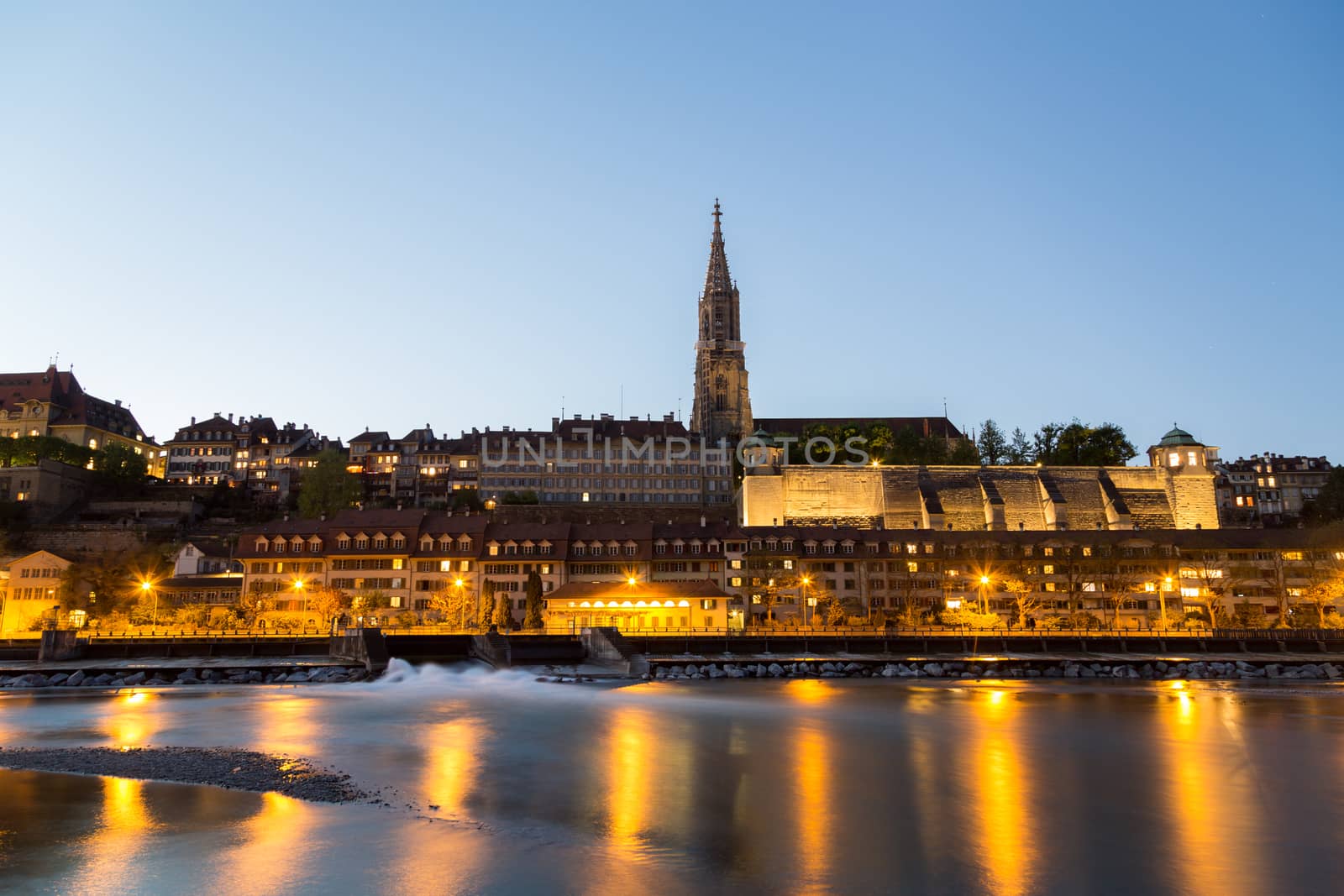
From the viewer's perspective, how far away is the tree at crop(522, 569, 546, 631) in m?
70.8

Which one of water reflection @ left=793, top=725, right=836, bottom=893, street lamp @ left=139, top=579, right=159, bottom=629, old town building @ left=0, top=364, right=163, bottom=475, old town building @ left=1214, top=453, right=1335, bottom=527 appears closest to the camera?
water reflection @ left=793, top=725, right=836, bottom=893

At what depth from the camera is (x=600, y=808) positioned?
2547 cm

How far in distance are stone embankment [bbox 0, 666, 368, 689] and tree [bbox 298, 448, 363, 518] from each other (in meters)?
51.3

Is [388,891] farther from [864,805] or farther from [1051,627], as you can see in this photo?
[1051,627]

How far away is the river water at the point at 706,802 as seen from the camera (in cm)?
1950

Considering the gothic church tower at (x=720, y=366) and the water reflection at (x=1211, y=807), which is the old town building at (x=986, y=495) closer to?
the gothic church tower at (x=720, y=366)

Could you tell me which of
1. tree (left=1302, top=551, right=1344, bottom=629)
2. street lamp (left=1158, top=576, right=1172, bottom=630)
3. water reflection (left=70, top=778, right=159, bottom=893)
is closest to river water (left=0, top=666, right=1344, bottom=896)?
water reflection (left=70, top=778, right=159, bottom=893)

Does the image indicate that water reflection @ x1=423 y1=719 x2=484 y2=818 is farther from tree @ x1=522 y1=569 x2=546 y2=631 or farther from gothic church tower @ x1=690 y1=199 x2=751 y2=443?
gothic church tower @ x1=690 y1=199 x2=751 y2=443

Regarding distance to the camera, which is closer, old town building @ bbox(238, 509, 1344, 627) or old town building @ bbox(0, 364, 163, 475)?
old town building @ bbox(238, 509, 1344, 627)

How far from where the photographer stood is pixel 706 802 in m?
26.4

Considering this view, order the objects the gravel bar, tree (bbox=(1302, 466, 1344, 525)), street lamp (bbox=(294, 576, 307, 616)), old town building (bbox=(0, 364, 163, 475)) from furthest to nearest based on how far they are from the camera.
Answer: old town building (bbox=(0, 364, 163, 475)) < tree (bbox=(1302, 466, 1344, 525)) < street lamp (bbox=(294, 576, 307, 616)) < the gravel bar

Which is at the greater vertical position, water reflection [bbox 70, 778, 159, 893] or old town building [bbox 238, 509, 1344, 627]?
old town building [bbox 238, 509, 1344, 627]

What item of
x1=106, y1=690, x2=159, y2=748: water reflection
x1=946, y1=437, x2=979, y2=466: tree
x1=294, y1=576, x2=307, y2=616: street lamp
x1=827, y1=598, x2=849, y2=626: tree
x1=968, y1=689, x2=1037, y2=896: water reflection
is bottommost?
x1=968, y1=689, x2=1037, y2=896: water reflection

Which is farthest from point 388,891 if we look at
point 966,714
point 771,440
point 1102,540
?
point 771,440
